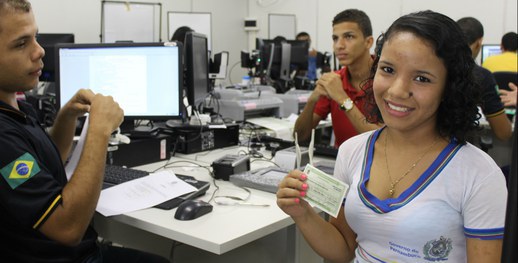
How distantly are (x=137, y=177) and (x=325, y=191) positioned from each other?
926 mm

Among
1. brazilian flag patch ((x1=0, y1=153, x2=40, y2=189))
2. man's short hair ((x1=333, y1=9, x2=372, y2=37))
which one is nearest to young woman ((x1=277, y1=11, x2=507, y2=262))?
brazilian flag patch ((x1=0, y1=153, x2=40, y2=189))

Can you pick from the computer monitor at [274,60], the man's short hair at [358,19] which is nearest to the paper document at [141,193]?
the man's short hair at [358,19]

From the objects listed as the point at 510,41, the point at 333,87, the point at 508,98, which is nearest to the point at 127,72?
the point at 333,87

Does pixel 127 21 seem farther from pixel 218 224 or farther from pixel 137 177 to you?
pixel 218 224

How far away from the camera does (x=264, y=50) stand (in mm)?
4676

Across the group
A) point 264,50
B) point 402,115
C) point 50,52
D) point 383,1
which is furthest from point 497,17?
point 402,115

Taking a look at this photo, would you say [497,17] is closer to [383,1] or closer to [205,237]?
[383,1]

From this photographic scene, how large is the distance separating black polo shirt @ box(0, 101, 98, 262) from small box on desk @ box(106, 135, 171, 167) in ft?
2.21

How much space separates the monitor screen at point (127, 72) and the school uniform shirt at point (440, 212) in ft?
4.18

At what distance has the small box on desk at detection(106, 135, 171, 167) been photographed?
204 centimetres

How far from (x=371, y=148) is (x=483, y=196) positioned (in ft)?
1.04

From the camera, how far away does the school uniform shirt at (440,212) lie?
101 centimetres

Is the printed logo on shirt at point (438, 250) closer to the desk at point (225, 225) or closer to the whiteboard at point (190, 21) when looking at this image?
the desk at point (225, 225)

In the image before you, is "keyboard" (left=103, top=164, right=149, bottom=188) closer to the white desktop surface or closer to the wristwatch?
the white desktop surface
